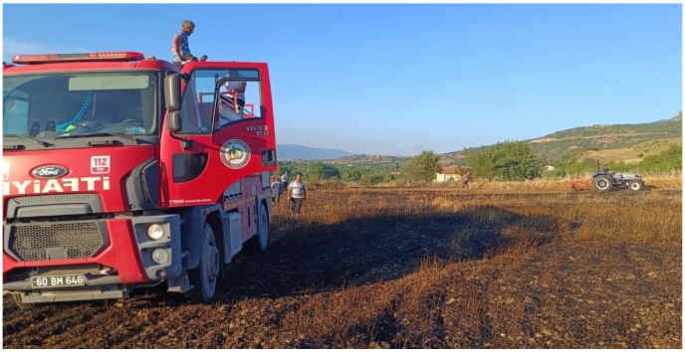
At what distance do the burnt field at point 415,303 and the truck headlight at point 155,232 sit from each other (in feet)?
2.97

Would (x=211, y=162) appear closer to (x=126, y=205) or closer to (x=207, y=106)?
(x=207, y=106)

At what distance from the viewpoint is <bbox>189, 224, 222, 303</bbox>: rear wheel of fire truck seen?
19.2ft

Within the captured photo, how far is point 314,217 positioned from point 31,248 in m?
10.4

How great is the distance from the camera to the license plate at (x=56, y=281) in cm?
490

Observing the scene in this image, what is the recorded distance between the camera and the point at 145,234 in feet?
16.5

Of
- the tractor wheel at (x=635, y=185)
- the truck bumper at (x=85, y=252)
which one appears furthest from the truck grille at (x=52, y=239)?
the tractor wheel at (x=635, y=185)

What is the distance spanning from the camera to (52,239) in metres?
4.89

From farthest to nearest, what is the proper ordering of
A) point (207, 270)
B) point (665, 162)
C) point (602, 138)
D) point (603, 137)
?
point (603, 137), point (602, 138), point (665, 162), point (207, 270)

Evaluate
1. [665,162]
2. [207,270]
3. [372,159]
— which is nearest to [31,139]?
[207,270]

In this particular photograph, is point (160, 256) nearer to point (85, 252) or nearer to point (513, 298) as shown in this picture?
point (85, 252)

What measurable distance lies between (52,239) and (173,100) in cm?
170

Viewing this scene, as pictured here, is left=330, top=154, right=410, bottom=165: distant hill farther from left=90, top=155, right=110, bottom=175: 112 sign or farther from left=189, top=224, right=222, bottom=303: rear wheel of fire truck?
left=90, top=155, right=110, bottom=175: 112 sign

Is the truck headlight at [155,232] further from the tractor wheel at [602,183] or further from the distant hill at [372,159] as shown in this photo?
the distant hill at [372,159]

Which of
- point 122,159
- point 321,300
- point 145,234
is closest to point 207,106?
point 122,159
